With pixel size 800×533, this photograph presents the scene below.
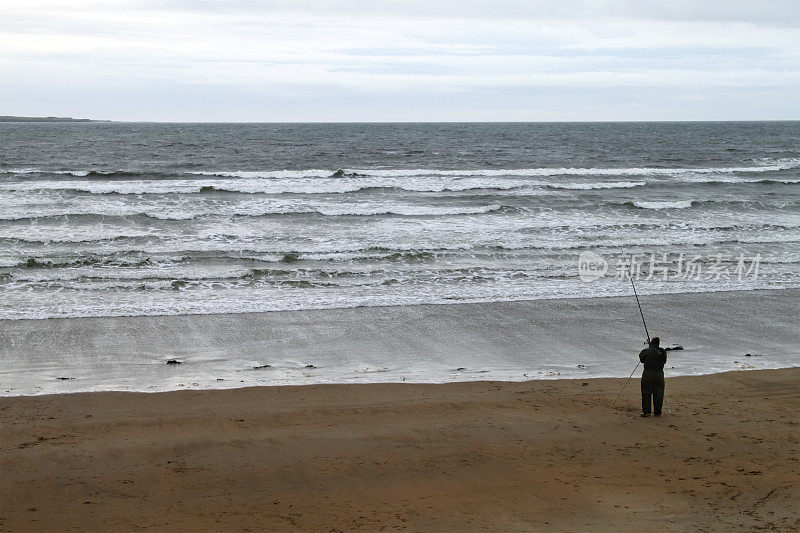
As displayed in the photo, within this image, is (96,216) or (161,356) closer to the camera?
(161,356)

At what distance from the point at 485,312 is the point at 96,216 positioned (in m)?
15.6

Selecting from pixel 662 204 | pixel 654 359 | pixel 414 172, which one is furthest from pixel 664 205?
pixel 654 359

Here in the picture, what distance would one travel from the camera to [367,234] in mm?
23172

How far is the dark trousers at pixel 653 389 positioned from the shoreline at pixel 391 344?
75.0 inches

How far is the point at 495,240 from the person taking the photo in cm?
2208

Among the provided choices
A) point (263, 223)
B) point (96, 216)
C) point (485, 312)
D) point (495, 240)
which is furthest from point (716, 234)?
point (96, 216)

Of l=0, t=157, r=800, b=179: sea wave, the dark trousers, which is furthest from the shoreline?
l=0, t=157, r=800, b=179: sea wave

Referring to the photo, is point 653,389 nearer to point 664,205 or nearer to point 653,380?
point 653,380

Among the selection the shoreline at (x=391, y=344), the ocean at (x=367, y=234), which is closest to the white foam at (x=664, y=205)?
the ocean at (x=367, y=234)

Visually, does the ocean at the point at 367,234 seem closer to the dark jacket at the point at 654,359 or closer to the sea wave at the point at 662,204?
the sea wave at the point at 662,204

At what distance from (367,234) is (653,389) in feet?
48.4

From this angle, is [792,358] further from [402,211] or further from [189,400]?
[402,211]

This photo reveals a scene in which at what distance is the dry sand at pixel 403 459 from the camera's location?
21.7ft

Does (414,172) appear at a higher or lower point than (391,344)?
higher
